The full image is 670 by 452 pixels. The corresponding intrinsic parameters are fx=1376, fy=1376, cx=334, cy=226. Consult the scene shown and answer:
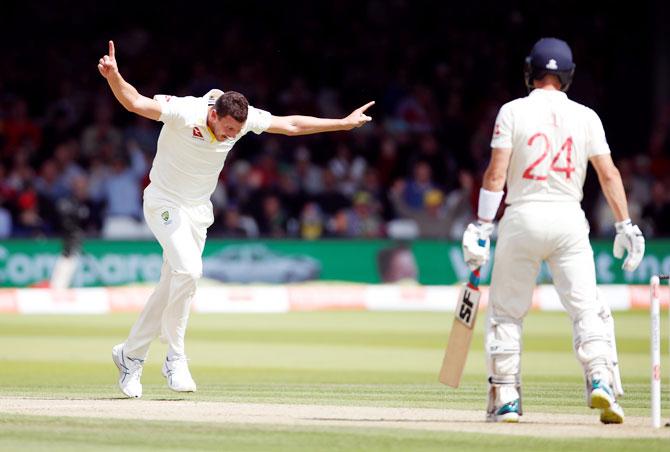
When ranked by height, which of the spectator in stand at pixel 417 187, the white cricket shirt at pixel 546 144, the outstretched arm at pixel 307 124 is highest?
the spectator in stand at pixel 417 187

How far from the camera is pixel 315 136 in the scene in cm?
2011

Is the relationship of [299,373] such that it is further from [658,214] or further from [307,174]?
[307,174]

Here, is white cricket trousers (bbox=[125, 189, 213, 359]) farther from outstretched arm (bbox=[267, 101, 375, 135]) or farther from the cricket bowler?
outstretched arm (bbox=[267, 101, 375, 135])

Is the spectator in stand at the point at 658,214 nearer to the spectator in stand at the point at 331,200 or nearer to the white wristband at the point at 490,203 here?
the spectator in stand at the point at 331,200

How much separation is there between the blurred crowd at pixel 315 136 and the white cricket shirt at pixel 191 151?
9597mm

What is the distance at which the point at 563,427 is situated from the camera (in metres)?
6.42

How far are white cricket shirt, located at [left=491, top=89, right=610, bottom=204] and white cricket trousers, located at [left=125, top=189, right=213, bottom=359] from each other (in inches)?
82.0

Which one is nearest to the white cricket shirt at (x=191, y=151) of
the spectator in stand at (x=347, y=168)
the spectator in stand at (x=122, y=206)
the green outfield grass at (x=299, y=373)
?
the green outfield grass at (x=299, y=373)

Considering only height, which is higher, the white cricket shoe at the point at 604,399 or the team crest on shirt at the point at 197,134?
the team crest on shirt at the point at 197,134

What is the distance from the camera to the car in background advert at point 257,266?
17672mm

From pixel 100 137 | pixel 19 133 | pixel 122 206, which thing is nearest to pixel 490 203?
pixel 122 206

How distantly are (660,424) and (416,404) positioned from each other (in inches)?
62.5

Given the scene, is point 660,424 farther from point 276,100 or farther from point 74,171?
point 276,100

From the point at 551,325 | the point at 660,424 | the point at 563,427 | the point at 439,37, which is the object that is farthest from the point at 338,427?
the point at 439,37
